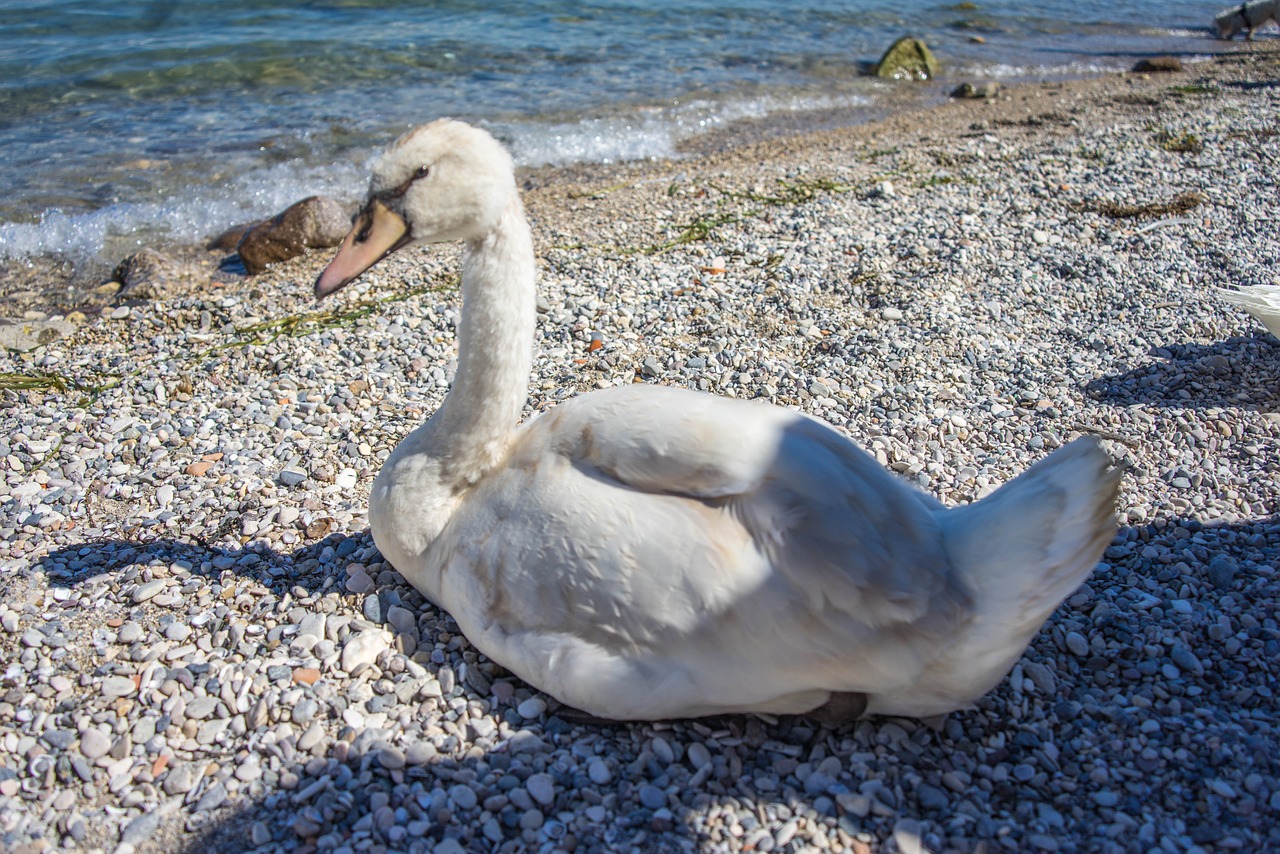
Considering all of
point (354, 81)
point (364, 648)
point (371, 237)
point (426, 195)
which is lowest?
point (364, 648)

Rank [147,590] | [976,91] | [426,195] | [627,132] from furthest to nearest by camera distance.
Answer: [976,91]
[627,132]
[147,590]
[426,195]

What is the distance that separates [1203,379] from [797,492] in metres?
3.36

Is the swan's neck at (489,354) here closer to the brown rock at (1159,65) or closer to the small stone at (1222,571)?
the small stone at (1222,571)

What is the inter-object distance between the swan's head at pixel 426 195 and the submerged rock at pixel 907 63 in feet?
40.6

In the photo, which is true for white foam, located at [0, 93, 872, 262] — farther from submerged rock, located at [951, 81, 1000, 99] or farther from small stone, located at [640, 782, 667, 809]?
small stone, located at [640, 782, 667, 809]

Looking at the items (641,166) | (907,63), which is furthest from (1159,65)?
(641,166)

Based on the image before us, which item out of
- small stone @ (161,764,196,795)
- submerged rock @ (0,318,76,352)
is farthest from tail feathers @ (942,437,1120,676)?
submerged rock @ (0,318,76,352)

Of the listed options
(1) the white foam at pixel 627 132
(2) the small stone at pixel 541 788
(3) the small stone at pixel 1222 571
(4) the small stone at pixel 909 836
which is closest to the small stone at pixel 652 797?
(2) the small stone at pixel 541 788

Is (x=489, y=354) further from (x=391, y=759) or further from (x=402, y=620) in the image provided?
(x=391, y=759)

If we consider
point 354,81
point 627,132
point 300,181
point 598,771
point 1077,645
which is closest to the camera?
point 598,771

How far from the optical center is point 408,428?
4.82 m

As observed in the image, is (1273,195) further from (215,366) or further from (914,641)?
(215,366)

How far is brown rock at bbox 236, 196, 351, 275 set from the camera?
744cm

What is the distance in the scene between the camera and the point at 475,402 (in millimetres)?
3344
